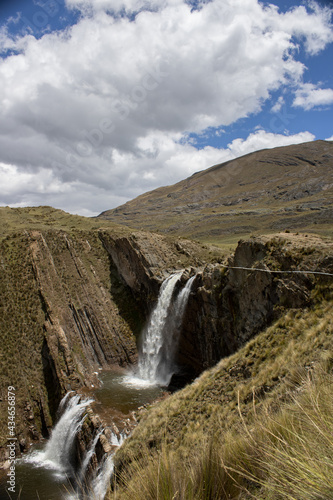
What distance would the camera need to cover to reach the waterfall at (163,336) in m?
26.4

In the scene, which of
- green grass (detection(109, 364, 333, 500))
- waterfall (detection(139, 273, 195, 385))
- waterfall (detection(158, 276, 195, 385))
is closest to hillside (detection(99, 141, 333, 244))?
waterfall (detection(139, 273, 195, 385))

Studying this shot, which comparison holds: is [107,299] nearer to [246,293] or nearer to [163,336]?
[163,336]

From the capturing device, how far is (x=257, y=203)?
446 feet

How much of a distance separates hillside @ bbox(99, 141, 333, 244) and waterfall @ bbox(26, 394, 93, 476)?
206 feet

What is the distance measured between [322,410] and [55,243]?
122 ft

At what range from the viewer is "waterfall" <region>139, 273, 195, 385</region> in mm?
26406

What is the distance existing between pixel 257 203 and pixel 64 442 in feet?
433

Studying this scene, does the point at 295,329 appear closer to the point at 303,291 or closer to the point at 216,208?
the point at 303,291

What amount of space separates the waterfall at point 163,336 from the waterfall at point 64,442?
824cm

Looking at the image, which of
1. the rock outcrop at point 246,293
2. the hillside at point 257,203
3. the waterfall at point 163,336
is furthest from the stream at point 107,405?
the hillside at point 257,203

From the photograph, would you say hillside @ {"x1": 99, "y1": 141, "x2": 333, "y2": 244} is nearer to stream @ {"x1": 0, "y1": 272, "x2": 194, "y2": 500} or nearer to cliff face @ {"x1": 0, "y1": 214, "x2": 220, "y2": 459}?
cliff face @ {"x1": 0, "y1": 214, "x2": 220, "y2": 459}

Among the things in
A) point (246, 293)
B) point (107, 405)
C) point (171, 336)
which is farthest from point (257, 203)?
point (107, 405)

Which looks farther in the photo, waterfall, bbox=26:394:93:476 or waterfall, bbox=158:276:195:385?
waterfall, bbox=158:276:195:385

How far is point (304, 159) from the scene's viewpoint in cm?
17312
